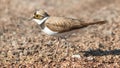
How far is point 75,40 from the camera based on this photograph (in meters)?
10.2

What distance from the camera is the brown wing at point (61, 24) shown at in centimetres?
861

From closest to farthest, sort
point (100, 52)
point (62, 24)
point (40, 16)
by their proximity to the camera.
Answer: point (62, 24) < point (40, 16) < point (100, 52)

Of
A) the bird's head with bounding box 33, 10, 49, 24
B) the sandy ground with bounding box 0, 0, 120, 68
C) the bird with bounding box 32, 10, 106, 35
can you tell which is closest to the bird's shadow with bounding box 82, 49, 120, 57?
the sandy ground with bounding box 0, 0, 120, 68

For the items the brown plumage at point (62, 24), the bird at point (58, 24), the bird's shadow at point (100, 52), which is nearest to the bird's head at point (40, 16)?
the bird at point (58, 24)

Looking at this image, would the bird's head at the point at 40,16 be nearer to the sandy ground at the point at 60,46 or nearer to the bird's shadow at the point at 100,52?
the sandy ground at the point at 60,46

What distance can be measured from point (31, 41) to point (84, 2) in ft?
22.7

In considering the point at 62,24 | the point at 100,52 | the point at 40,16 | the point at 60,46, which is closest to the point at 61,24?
the point at 62,24

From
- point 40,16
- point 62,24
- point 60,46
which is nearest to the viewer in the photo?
point 62,24

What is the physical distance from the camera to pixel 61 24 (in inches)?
344

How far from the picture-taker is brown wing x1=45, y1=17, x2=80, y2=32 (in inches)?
339

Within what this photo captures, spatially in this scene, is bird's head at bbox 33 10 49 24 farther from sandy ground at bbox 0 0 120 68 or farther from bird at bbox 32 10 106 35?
sandy ground at bbox 0 0 120 68

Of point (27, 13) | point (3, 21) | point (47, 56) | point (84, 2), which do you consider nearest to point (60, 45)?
point (47, 56)

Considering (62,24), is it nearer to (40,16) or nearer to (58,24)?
(58,24)

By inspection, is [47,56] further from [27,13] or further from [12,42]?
[27,13]
